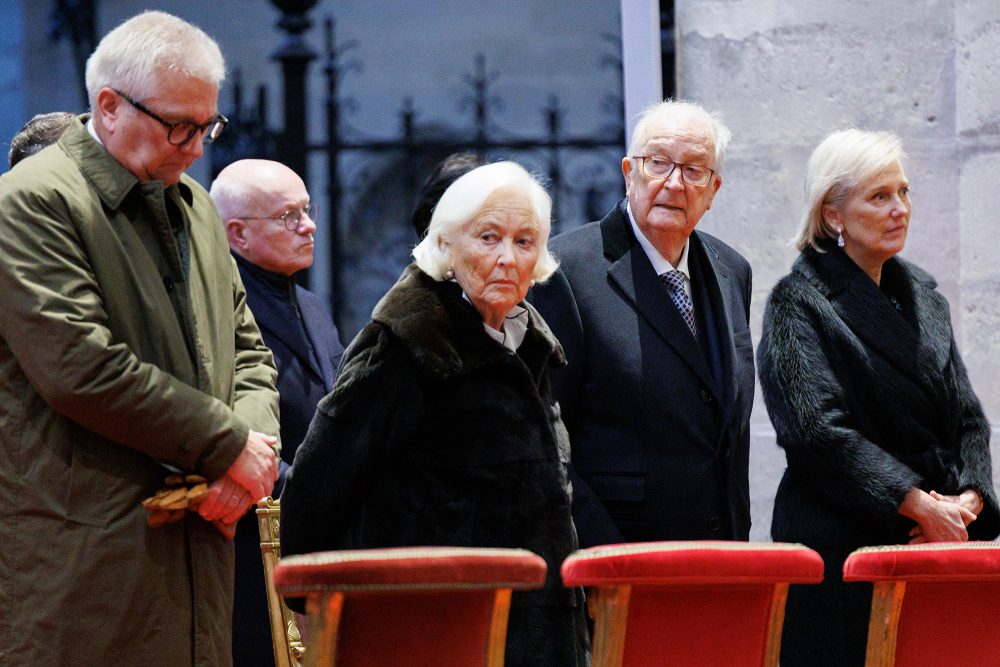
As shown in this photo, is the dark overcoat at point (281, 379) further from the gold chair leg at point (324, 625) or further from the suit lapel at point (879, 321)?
the gold chair leg at point (324, 625)

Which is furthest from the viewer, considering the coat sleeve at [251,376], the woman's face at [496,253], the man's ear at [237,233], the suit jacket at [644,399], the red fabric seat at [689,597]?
the man's ear at [237,233]

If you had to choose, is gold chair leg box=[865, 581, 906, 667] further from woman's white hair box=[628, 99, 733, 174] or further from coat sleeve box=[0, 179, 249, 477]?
woman's white hair box=[628, 99, 733, 174]

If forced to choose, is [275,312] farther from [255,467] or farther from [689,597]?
[689,597]

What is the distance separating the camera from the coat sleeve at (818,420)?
3695mm

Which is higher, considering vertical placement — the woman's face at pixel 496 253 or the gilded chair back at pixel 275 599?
the woman's face at pixel 496 253

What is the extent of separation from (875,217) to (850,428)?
1.93 ft

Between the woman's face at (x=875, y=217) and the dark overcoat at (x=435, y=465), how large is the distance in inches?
55.5

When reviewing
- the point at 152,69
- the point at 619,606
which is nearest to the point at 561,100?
the point at 152,69

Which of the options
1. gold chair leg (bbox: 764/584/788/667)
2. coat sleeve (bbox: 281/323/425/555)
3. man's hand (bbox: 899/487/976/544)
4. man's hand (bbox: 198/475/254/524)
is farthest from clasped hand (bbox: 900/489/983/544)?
man's hand (bbox: 198/475/254/524)

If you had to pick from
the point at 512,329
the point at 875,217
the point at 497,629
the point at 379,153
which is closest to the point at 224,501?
the point at 512,329

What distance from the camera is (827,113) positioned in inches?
212

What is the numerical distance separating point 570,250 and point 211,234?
0.94 metres

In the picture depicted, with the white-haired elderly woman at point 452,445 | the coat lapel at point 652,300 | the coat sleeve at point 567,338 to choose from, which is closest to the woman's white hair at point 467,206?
the white-haired elderly woman at point 452,445

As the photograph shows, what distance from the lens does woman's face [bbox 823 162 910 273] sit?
13.0ft
